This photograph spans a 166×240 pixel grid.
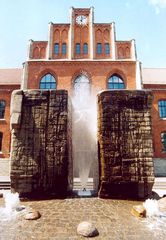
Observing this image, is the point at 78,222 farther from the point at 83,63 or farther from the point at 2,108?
the point at 2,108

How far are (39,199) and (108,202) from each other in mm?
1613

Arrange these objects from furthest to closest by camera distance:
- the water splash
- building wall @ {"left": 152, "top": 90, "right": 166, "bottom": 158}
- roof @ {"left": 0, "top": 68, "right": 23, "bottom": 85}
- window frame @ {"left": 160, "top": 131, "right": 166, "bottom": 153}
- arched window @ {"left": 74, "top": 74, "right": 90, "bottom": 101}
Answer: roof @ {"left": 0, "top": 68, "right": 23, "bottom": 85}
window frame @ {"left": 160, "top": 131, "right": 166, "bottom": 153}
building wall @ {"left": 152, "top": 90, "right": 166, "bottom": 158}
arched window @ {"left": 74, "top": 74, "right": 90, "bottom": 101}
the water splash

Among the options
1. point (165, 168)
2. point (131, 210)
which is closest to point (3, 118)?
point (165, 168)

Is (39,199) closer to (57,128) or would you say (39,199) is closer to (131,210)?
(57,128)

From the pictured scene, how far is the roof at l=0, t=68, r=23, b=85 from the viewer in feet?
68.6

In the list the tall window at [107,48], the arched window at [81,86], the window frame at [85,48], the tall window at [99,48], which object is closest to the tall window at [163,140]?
the arched window at [81,86]

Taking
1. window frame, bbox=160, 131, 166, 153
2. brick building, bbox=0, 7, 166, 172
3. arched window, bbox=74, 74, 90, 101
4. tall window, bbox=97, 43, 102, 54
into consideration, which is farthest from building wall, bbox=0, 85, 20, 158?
window frame, bbox=160, 131, 166, 153

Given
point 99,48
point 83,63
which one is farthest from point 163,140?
point 99,48

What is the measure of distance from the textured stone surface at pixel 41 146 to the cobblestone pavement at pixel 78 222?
2.02ft

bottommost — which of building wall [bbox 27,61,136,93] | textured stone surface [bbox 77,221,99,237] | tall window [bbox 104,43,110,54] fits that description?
textured stone surface [bbox 77,221,99,237]

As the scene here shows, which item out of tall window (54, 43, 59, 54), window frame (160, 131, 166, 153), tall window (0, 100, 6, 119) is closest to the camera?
window frame (160, 131, 166, 153)

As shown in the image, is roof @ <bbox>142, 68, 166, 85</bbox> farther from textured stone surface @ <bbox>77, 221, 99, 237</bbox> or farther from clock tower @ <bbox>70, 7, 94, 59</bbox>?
textured stone surface @ <bbox>77, 221, 99, 237</bbox>

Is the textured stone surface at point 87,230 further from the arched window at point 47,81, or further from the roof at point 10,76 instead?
the roof at point 10,76

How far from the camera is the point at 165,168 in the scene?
17.5 metres
